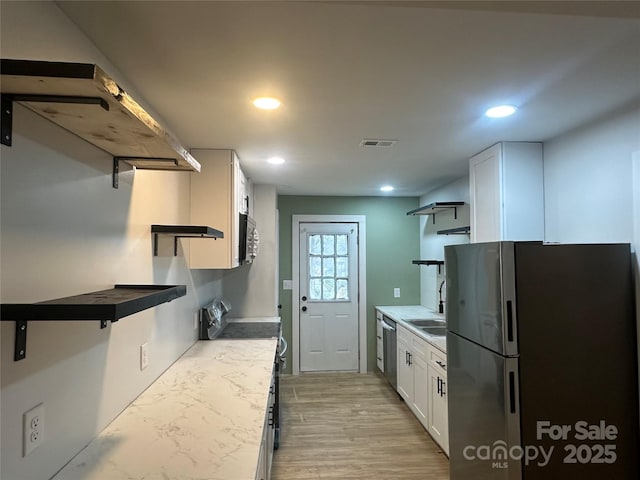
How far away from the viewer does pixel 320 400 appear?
4.16m

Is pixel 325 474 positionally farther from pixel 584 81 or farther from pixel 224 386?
pixel 584 81

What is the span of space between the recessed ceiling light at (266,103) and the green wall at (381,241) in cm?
314

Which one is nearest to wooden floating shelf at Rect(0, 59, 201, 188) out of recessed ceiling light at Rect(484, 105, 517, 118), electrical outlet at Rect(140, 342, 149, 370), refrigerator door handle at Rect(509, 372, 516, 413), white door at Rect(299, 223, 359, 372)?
electrical outlet at Rect(140, 342, 149, 370)

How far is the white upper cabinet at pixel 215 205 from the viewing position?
8.87ft

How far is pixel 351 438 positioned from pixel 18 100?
10.8 feet

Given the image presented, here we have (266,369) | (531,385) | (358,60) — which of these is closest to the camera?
(358,60)

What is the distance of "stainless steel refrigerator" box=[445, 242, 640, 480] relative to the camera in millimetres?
1923

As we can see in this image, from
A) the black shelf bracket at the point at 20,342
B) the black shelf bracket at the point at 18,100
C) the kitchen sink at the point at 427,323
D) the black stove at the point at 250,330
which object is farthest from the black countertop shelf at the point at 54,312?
the kitchen sink at the point at 427,323

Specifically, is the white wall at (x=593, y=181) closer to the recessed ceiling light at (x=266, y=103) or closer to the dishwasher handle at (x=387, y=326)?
the recessed ceiling light at (x=266, y=103)

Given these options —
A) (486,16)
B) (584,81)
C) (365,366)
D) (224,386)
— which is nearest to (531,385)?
(584,81)

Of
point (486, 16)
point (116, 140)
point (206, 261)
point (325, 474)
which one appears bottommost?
point (325, 474)

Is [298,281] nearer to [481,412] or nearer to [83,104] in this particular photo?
[481,412]

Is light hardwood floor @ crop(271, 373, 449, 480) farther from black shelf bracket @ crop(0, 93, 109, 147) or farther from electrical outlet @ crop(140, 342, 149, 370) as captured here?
black shelf bracket @ crop(0, 93, 109, 147)

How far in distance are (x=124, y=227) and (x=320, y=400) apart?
3.19 meters
